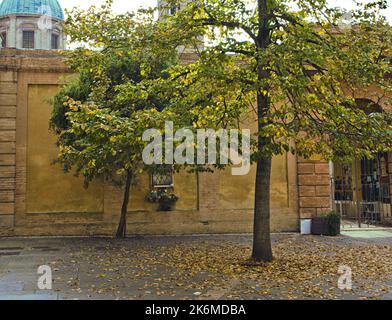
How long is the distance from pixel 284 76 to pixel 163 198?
340 inches

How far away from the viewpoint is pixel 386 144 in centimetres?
909

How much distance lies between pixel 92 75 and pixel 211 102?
12.0 feet

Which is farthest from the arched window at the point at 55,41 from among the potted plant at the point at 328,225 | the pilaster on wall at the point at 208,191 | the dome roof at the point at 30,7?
the potted plant at the point at 328,225

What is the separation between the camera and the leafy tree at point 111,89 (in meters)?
8.33

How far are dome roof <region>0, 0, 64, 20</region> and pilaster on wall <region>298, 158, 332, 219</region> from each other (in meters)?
40.3

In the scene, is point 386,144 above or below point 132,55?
below

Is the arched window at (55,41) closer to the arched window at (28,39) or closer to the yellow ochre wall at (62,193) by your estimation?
the arched window at (28,39)

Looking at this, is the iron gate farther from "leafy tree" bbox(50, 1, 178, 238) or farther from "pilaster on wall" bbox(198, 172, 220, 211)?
"leafy tree" bbox(50, 1, 178, 238)

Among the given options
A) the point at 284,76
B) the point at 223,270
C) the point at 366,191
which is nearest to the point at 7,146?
the point at 223,270

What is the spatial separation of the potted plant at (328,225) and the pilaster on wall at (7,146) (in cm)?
1081

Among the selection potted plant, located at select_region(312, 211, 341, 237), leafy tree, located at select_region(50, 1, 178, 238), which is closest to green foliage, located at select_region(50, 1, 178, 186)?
leafy tree, located at select_region(50, 1, 178, 238)
